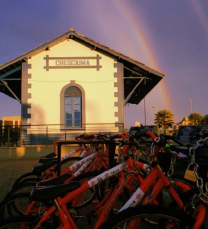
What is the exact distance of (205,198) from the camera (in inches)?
68.0

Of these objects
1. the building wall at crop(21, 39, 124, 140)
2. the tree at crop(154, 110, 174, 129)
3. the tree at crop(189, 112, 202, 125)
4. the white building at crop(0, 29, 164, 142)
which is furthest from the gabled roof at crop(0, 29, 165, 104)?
the tree at crop(189, 112, 202, 125)

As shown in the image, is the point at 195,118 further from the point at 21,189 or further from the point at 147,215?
the point at 147,215

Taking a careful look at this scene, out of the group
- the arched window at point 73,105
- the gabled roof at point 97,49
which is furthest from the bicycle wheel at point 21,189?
the gabled roof at point 97,49

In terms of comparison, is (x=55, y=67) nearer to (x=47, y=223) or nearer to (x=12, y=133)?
(x=12, y=133)

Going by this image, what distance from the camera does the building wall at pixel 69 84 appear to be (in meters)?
13.7

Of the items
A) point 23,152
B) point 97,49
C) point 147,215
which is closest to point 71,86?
point 97,49

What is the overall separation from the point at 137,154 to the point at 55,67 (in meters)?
12.0

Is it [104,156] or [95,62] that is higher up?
[95,62]

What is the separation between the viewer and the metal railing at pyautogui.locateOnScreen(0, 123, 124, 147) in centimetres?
1360

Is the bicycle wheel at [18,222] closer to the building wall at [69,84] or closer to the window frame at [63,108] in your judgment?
the building wall at [69,84]

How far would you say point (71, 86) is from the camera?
13969 mm

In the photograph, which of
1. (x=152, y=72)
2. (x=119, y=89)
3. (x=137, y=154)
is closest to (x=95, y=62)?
(x=119, y=89)

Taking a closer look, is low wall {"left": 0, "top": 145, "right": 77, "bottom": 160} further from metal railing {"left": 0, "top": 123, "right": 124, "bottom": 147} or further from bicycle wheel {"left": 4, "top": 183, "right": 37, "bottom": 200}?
bicycle wheel {"left": 4, "top": 183, "right": 37, "bottom": 200}

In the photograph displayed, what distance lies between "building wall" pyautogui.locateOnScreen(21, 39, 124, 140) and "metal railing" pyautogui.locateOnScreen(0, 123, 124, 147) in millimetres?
51
